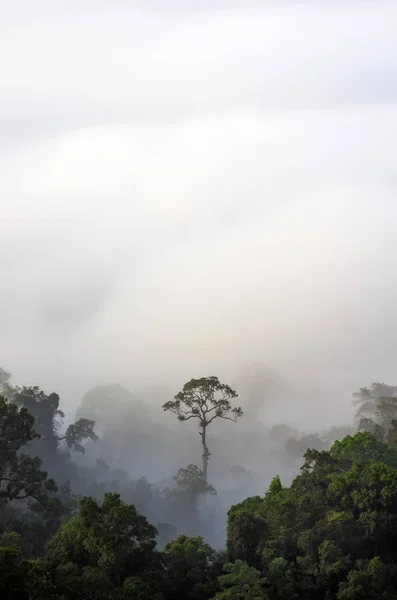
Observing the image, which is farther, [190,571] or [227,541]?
[227,541]

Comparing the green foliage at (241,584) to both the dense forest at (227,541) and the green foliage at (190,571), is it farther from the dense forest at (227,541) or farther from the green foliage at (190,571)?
the green foliage at (190,571)

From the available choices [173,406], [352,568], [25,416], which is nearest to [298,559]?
[352,568]

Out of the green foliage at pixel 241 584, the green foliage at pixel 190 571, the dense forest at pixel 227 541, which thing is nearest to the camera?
the dense forest at pixel 227 541

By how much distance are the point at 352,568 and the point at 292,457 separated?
76.7 m

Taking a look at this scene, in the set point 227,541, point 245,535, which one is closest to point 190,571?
point 227,541

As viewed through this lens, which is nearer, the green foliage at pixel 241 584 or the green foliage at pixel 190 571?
the green foliage at pixel 241 584

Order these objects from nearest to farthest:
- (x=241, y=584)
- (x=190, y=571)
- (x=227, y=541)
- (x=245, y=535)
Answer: (x=241, y=584)
(x=190, y=571)
(x=245, y=535)
(x=227, y=541)

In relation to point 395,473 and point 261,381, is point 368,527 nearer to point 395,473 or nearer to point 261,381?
point 395,473

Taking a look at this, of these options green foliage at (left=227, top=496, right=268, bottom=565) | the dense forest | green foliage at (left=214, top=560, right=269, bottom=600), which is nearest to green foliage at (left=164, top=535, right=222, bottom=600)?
the dense forest

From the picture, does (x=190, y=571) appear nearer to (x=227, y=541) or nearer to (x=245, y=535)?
(x=227, y=541)

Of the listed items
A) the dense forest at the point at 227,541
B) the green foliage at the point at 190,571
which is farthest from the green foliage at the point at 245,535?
the green foliage at the point at 190,571

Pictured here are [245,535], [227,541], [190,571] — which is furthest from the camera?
[227,541]

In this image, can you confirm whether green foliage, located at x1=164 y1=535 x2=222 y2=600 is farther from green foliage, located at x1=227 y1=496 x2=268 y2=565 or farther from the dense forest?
green foliage, located at x1=227 y1=496 x2=268 y2=565

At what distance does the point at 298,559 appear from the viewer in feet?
172
